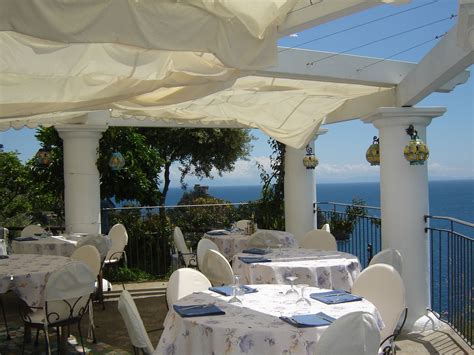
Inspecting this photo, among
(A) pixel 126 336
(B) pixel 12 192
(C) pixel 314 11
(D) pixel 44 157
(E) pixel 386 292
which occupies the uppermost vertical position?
(C) pixel 314 11

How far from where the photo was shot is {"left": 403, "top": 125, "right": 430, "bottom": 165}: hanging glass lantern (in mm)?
5852

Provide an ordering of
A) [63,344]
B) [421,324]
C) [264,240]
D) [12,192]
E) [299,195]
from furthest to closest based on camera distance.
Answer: [12,192], [299,195], [264,240], [421,324], [63,344]

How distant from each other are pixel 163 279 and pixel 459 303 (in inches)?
201

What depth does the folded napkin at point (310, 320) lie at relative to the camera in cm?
317

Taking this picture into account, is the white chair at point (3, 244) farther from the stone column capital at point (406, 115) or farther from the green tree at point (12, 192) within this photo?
the green tree at point (12, 192)

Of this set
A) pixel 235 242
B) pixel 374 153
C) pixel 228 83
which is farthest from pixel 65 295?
pixel 374 153

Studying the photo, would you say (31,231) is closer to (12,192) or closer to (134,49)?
(134,49)

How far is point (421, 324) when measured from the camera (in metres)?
5.98

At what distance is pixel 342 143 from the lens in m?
69.9

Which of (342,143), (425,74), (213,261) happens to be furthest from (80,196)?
(342,143)

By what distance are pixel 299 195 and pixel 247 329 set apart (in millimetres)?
6422

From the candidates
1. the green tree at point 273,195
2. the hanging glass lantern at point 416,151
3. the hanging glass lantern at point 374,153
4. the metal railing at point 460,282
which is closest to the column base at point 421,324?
the metal railing at point 460,282

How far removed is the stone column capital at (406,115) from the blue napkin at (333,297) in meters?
2.82

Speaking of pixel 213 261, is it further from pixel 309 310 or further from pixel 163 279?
pixel 163 279
